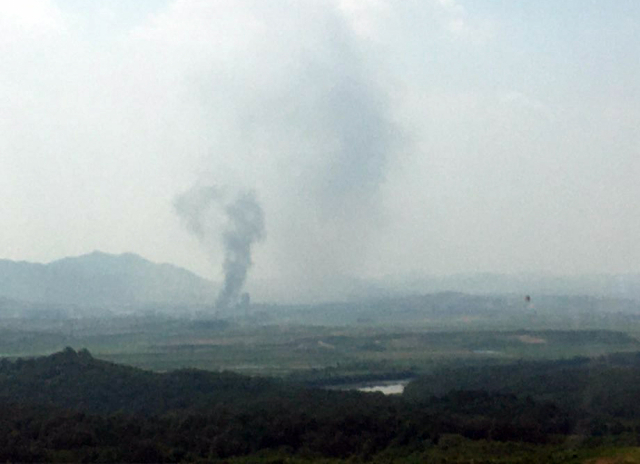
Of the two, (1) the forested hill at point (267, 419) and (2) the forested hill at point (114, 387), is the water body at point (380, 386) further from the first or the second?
(2) the forested hill at point (114, 387)

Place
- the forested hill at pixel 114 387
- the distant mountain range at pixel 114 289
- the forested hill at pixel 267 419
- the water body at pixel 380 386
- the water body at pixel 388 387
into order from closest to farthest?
the forested hill at pixel 267 419 < the forested hill at pixel 114 387 < the water body at pixel 388 387 < the water body at pixel 380 386 < the distant mountain range at pixel 114 289

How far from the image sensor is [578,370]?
4519 cm

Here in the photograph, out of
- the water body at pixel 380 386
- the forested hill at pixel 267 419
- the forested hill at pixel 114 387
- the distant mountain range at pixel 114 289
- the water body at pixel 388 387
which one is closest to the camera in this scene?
the forested hill at pixel 267 419

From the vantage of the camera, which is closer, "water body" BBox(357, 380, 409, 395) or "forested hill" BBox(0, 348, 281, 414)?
"forested hill" BBox(0, 348, 281, 414)

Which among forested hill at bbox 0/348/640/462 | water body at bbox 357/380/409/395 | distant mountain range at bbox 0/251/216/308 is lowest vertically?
water body at bbox 357/380/409/395

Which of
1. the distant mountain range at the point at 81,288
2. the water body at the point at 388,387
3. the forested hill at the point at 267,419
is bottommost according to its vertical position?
the water body at the point at 388,387

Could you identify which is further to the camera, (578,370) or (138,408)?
(578,370)

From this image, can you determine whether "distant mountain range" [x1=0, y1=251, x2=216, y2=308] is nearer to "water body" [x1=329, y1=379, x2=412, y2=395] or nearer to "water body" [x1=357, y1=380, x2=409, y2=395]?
"water body" [x1=329, y1=379, x2=412, y2=395]

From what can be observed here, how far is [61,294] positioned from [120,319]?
6103 centimetres

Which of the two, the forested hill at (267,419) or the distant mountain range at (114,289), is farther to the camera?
the distant mountain range at (114,289)

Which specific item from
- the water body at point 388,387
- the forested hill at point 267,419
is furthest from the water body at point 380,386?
the forested hill at point 267,419

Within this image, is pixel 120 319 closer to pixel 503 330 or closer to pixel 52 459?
pixel 503 330

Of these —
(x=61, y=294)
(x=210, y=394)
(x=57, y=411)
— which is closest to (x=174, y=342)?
(x=210, y=394)

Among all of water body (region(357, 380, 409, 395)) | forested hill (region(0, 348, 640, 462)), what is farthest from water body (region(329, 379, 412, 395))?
forested hill (region(0, 348, 640, 462))
